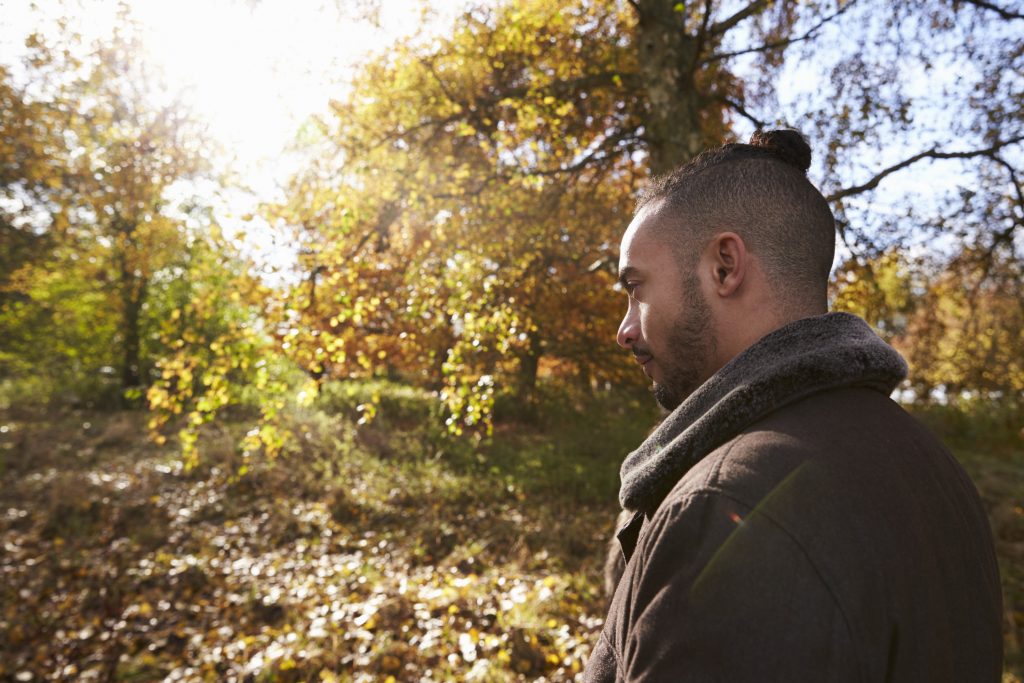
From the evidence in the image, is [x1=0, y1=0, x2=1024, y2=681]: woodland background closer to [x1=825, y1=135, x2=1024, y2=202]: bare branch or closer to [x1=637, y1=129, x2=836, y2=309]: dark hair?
[x1=825, y1=135, x2=1024, y2=202]: bare branch

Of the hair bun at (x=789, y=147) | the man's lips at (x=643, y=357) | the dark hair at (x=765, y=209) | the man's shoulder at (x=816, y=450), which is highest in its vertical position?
the hair bun at (x=789, y=147)

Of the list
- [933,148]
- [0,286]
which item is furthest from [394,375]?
[933,148]

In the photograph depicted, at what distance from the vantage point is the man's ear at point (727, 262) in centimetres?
155

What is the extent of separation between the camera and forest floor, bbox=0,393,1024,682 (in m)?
5.91

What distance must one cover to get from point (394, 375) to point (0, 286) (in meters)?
13.0

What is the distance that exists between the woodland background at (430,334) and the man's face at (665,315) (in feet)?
12.3

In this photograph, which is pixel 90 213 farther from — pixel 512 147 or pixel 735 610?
pixel 735 610

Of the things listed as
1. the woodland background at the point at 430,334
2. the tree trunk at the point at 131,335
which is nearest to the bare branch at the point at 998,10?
the woodland background at the point at 430,334

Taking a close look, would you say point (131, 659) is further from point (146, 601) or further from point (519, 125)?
point (519, 125)

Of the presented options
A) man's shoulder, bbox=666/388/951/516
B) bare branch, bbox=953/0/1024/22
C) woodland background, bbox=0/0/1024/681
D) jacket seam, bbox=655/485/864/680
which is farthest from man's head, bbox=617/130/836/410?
bare branch, bbox=953/0/1024/22

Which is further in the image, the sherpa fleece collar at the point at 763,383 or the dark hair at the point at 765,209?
the dark hair at the point at 765,209

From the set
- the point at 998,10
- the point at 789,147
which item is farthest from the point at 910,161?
the point at 789,147

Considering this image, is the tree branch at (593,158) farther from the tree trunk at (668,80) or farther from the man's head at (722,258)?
the man's head at (722,258)

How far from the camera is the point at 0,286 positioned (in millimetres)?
15891
